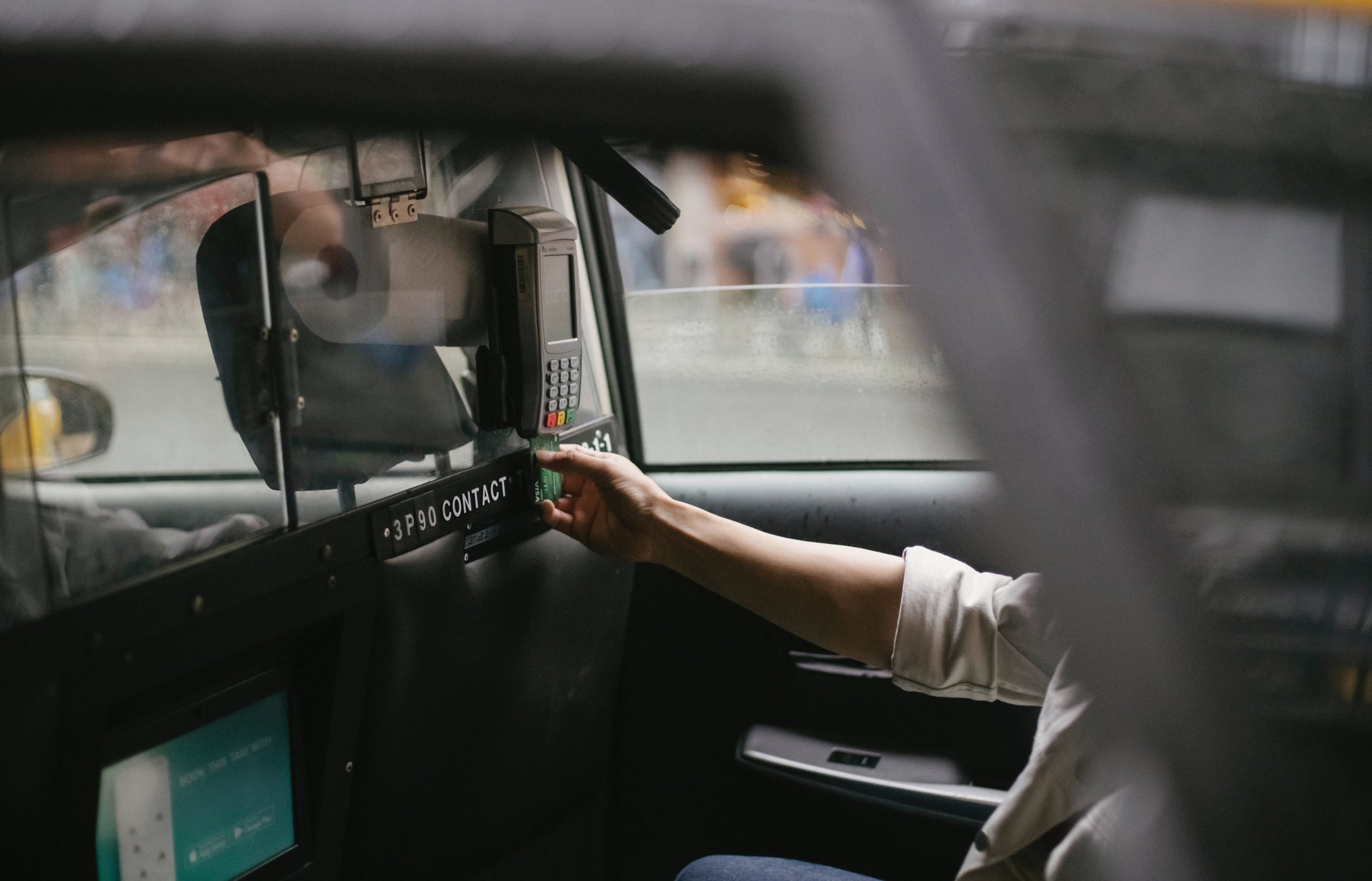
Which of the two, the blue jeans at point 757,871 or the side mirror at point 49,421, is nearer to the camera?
the side mirror at point 49,421

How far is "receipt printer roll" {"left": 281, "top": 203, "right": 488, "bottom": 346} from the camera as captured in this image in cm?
118

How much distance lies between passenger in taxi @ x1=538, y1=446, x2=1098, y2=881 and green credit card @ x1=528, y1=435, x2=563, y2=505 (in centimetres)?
1

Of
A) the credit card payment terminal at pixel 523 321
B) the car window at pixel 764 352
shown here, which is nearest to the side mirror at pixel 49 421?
the credit card payment terminal at pixel 523 321

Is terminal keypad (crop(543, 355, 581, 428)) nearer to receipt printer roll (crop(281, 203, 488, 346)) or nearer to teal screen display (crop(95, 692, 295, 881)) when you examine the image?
receipt printer roll (crop(281, 203, 488, 346))

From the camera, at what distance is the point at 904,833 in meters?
1.80

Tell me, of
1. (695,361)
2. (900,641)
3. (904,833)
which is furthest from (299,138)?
(904,833)

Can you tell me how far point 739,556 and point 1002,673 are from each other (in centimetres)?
36

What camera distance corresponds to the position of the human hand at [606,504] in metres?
1.49

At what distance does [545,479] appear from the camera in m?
1.55

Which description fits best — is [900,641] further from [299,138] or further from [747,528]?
[299,138]

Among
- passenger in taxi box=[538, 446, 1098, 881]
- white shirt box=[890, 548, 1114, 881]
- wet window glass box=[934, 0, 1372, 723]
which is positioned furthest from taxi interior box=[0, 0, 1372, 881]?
white shirt box=[890, 548, 1114, 881]

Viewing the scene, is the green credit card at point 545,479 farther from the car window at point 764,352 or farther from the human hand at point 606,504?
the car window at point 764,352

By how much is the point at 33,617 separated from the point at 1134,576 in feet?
2.77

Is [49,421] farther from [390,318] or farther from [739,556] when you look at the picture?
[739,556]
